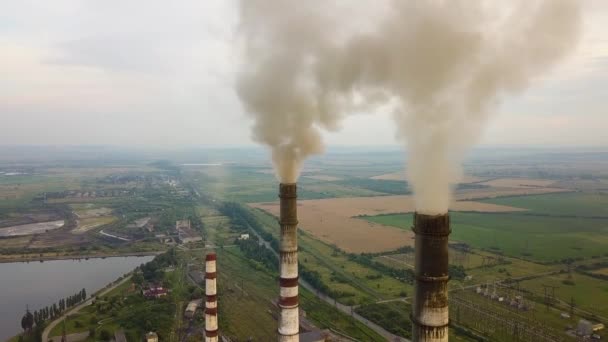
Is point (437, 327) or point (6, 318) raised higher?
point (437, 327)

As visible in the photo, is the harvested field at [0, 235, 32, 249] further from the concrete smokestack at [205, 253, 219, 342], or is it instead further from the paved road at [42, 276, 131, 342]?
the concrete smokestack at [205, 253, 219, 342]

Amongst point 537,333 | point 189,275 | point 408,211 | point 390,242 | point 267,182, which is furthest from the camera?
point 267,182

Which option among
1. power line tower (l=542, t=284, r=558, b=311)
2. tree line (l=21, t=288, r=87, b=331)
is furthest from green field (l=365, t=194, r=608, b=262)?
tree line (l=21, t=288, r=87, b=331)

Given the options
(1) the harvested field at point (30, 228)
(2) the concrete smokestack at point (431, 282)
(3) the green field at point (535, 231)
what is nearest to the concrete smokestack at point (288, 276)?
(2) the concrete smokestack at point (431, 282)

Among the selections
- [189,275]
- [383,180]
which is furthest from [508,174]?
[189,275]

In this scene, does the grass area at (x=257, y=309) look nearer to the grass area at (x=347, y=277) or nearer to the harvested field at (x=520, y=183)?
the grass area at (x=347, y=277)

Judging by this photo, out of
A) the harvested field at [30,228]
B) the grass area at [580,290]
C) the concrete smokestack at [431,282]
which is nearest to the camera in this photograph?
the concrete smokestack at [431,282]

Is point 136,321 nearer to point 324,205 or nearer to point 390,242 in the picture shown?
point 390,242
